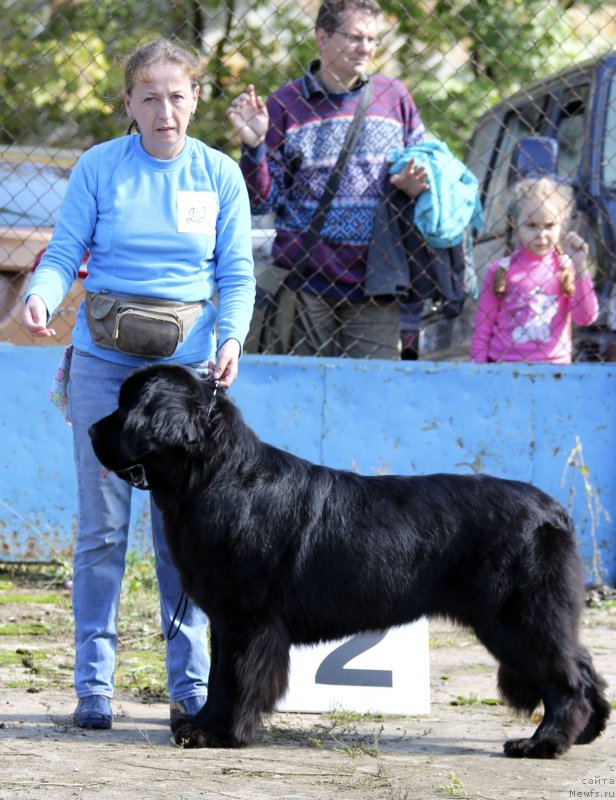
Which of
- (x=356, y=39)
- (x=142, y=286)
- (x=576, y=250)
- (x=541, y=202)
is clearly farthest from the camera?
(x=576, y=250)

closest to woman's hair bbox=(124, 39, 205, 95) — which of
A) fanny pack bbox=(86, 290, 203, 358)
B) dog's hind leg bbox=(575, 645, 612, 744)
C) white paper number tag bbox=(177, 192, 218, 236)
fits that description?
white paper number tag bbox=(177, 192, 218, 236)

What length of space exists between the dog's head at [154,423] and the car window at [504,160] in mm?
3530

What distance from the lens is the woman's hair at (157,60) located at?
140 inches

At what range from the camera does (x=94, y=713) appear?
3723mm

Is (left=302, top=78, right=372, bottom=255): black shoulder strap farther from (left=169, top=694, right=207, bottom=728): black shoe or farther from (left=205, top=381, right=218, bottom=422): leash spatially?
(left=169, top=694, right=207, bottom=728): black shoe

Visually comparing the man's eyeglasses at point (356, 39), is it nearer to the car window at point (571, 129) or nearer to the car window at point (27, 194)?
the car window at point (571, 129)

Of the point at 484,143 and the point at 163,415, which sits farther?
the point at 484,143

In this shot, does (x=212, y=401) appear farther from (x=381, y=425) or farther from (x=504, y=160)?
(x=504, y=160)

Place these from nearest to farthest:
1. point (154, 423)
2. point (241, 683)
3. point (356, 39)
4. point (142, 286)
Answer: point (154, 423) < point (241, 683) < point (142, 286) < point (356, 39)

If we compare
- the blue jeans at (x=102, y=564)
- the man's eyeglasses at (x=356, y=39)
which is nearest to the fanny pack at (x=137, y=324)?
the blue jeans at (x=102, y=564)

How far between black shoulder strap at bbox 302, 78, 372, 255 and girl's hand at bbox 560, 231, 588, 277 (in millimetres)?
1273

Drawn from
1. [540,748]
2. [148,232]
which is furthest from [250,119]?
[540,748]

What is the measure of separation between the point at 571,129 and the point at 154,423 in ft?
14.1

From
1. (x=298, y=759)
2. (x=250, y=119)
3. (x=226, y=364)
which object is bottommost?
(x=298, y=759)
